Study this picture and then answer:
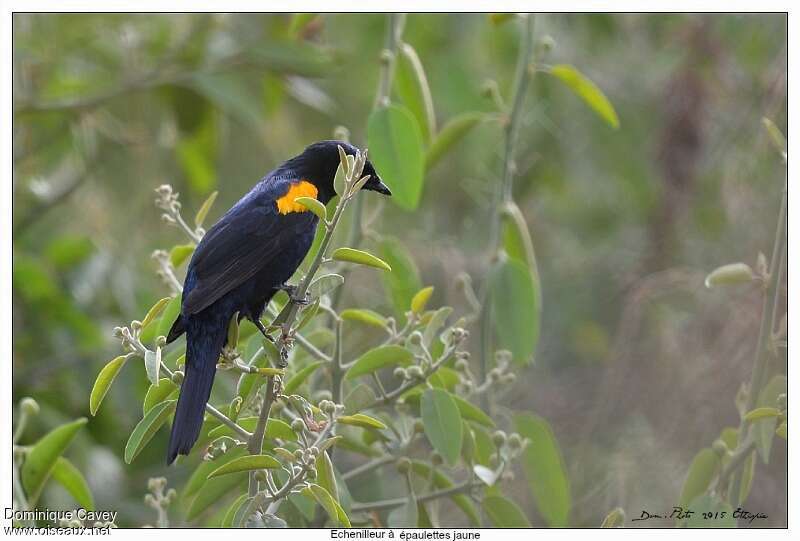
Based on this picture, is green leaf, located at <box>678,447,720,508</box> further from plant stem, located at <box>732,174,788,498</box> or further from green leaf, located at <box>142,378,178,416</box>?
green leaf, located at <box>142,378,178,416</box>

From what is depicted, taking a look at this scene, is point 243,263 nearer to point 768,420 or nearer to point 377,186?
point 377,186

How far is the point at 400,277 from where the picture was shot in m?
3.43

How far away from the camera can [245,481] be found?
3.01m

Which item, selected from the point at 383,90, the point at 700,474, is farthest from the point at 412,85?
the point at 700,474

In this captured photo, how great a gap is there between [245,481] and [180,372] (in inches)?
18.3

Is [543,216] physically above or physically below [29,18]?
below

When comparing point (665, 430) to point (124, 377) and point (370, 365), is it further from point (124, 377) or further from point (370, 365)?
point (124, 377)

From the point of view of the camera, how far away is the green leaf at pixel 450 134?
349cm

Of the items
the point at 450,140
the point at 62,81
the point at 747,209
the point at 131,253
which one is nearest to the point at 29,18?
the point at 62,81

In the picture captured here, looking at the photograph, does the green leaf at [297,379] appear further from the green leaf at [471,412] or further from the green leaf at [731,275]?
the green leaf at [731,275]

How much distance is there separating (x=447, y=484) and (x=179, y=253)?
1.00 m

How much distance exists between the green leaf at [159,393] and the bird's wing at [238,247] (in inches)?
9.9
